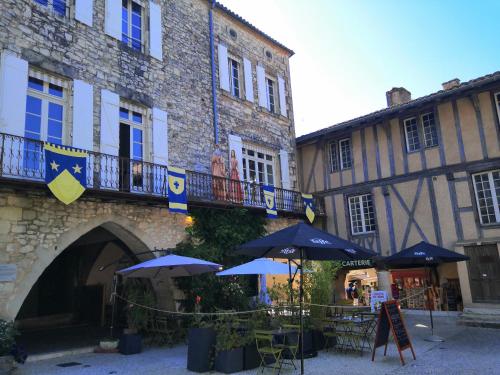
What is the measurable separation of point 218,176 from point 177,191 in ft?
5.99

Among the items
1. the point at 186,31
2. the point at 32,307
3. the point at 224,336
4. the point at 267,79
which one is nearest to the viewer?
the point at 224,336

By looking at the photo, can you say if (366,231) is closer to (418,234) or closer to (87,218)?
(418,234)

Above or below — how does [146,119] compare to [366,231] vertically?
above

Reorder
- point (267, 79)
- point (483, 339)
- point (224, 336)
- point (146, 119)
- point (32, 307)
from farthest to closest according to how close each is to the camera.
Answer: point (267, 79) → point (32, 307) → point (146, 119) → point (483, 339) → point (224, 336)

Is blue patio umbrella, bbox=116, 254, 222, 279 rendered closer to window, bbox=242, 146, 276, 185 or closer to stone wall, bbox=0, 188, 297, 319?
stone wall, bbox=0, 188, 297, 319

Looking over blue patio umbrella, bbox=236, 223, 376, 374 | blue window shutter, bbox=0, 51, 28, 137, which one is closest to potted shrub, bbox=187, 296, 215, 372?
blue patio umbrella, bbox=236, 223, 376, 374

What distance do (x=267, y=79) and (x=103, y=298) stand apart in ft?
28.9

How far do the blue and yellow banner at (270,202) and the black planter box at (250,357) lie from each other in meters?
5.48

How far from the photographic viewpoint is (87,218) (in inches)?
318

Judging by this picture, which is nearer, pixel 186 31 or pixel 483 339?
pixel 483 339

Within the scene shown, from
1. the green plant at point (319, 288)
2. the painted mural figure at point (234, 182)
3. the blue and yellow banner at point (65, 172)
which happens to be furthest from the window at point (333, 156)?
the blue and yellow banner at point (65, 172)

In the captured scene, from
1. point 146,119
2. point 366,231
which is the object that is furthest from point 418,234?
point 146,119

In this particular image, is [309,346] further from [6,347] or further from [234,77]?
[234,77]

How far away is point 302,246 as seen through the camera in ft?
17.0
